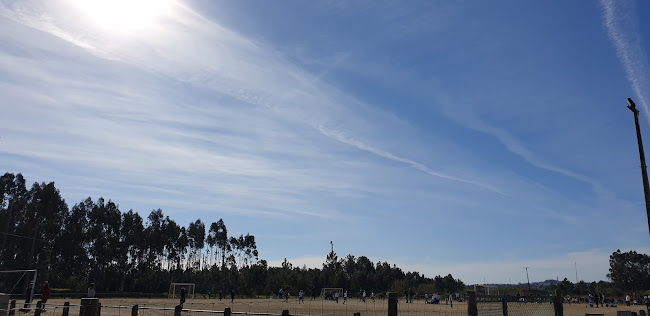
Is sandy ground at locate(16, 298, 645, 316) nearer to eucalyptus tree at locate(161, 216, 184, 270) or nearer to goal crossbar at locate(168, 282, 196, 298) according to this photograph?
goal crossbar at locate(168, 282, 196, 298)

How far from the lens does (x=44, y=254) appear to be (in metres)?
80.2

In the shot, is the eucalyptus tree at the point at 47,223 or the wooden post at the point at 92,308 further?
the eucalyptus tree at the point at 47,223

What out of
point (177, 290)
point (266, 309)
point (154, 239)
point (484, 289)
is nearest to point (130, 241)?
point (154, 239)

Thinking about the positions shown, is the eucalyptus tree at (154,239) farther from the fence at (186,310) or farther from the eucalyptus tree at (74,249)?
the fence at (186,310)


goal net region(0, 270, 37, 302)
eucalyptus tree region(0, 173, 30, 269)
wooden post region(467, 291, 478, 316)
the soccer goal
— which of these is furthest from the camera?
eucalyptus tree region(0, 173, 30, 269)

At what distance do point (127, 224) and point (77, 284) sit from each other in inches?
733

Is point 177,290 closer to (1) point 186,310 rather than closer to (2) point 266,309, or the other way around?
(2) point 266,309

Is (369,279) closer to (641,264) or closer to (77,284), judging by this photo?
(77,284)

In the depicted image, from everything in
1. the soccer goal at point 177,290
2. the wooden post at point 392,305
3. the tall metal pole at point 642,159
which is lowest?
the soccer goal at point 177,290

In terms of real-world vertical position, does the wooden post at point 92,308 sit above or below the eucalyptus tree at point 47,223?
below

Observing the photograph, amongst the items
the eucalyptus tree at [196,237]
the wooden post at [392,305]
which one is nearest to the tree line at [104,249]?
the eucalyptus tree at [196,237]

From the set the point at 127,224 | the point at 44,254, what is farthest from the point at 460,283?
the point at 44,254

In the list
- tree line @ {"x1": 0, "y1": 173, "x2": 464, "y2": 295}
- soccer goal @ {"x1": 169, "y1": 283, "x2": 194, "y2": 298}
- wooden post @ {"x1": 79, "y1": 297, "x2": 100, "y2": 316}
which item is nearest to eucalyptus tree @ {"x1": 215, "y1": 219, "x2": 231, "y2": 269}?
tree line @ {"x1": 0, "y1": 173, "x2": 464, "y2": 295}

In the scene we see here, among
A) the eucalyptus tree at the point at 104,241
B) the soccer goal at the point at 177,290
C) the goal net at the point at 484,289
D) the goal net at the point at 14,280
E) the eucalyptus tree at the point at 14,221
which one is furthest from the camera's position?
the eucalyptus tree at the point at 104,241
